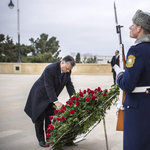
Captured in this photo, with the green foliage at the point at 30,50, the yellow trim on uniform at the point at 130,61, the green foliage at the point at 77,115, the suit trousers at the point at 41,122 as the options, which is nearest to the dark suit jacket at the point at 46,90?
the suit trousers at the point at 41,122

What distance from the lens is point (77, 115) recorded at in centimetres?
292

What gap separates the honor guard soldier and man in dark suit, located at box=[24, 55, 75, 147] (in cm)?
158

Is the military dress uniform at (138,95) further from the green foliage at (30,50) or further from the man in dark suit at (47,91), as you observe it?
the green foliage at (30,50)

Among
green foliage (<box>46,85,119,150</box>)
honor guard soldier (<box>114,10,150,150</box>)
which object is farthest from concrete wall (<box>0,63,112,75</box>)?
honor guard soldier (<box>114,10,150,150</box>)

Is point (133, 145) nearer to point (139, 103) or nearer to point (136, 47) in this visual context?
point (139, 103)

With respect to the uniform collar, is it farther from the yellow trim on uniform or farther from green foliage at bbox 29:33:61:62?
green foliage at bbox 29:33:61:62

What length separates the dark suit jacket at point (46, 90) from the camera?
3537 millimetres

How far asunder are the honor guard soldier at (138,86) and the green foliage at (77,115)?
0.93 meters

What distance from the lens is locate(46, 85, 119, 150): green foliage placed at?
2.90 metres

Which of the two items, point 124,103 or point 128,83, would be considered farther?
point 124,103

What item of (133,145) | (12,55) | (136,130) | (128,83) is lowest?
(133,145)

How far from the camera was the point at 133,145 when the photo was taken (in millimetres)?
1987

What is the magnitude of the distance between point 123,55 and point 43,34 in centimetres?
6238

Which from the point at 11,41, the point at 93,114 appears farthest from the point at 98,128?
the point at 11,41
